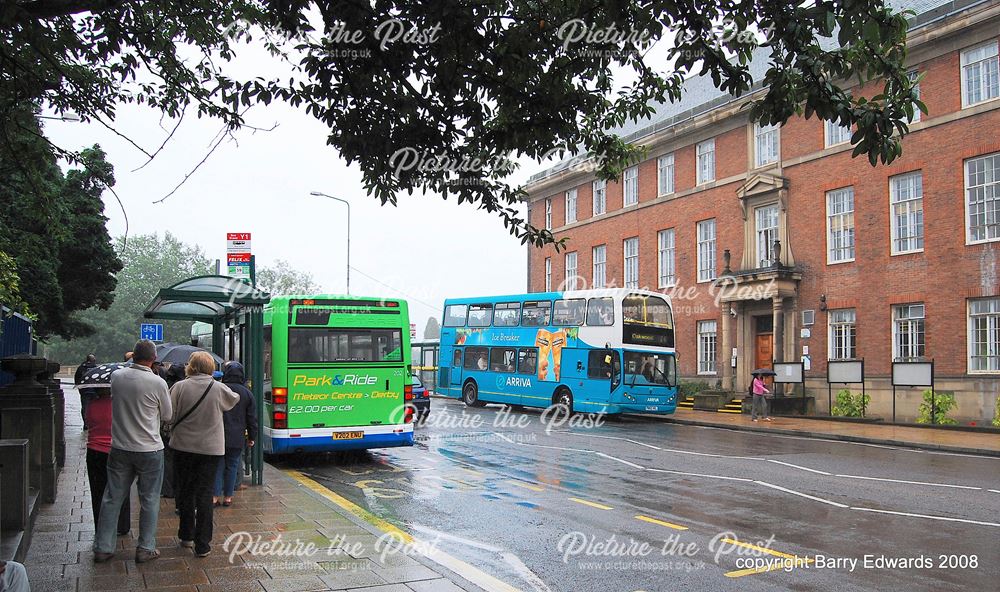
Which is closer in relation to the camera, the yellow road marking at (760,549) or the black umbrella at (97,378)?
the black umbrella at (97,378)

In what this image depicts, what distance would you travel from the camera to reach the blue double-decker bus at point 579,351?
24734 mm

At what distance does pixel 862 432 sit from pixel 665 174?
18.1m

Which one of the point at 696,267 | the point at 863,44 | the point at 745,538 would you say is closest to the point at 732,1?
the point at 863,44

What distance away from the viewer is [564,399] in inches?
1038

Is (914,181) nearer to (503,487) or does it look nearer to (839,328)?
(839,328)

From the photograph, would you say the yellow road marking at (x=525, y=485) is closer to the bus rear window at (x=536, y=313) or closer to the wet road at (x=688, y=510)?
the wet road at (x=688, y=510)

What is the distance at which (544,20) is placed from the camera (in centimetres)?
770

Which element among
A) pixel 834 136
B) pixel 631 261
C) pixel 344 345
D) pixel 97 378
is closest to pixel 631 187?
pixel 631 261

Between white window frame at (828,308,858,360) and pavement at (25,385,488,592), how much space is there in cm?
2254

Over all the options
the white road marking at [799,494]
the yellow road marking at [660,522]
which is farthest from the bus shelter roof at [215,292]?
the white road marking at [799,494]

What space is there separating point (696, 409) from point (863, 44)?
26.5 metres

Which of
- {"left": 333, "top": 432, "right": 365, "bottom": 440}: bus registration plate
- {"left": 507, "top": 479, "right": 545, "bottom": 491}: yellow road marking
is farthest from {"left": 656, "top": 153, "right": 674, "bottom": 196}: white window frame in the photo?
{"left": 507, "top": 479, "right": 545, "bottom": 491}: yellow road marking

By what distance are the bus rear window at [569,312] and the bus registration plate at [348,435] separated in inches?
506

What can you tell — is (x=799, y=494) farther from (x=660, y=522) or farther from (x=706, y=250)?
(x=706, y=250)
